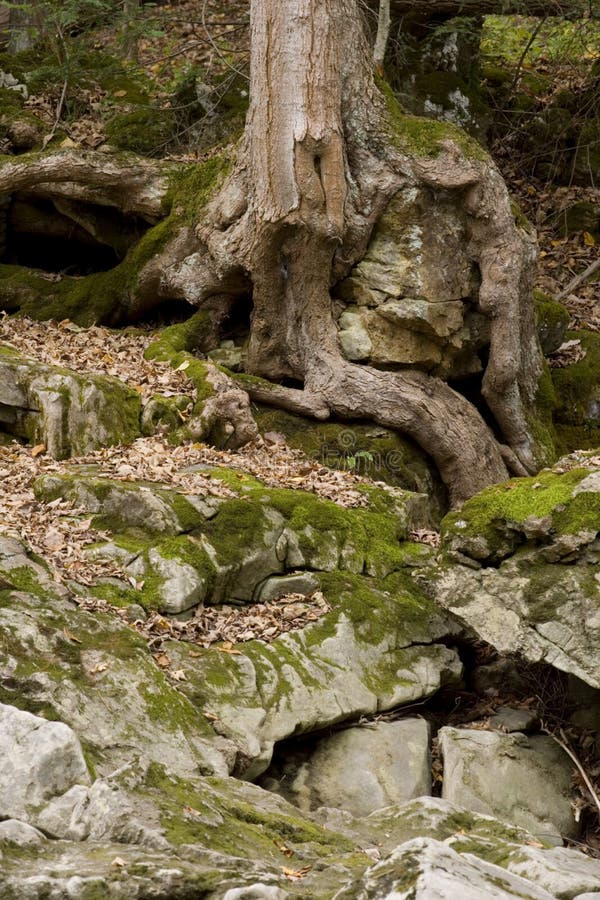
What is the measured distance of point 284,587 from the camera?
26.0 ft

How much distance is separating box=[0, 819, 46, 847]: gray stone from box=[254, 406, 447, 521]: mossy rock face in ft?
22.3

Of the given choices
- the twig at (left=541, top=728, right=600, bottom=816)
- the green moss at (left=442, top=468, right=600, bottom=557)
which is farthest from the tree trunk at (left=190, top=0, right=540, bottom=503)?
the twig at (left=541, top=728, right=600, bottom=816)

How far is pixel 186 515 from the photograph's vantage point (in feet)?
25.8

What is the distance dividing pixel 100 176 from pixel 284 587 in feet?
21.2

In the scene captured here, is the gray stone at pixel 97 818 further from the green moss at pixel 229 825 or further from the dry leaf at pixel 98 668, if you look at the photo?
the dry leaf at pixel 98 668

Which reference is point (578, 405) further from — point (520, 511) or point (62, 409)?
point (62, 409)

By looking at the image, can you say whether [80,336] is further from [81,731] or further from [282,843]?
[282,843]

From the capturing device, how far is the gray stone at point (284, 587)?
25.8ft

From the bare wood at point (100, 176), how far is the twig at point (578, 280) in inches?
235

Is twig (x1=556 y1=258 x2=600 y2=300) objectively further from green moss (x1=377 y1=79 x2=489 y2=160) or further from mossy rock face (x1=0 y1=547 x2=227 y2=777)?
mossy rock face (x1=0 y1=547 x2=227 y2=777)

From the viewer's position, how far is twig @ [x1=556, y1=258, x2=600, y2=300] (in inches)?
581

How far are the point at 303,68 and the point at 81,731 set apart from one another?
7.68 meters

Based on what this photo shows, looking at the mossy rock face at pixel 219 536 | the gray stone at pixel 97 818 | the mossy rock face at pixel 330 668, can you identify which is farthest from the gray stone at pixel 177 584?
the gray stone at pixel 97 818

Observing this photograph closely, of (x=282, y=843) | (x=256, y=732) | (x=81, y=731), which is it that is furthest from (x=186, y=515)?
(x=282, y=843)
